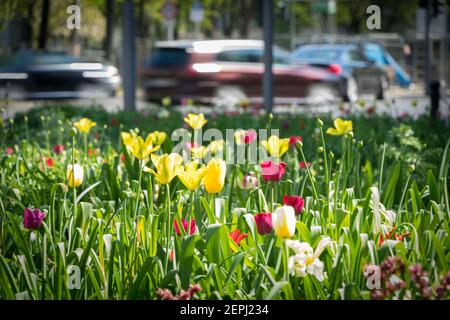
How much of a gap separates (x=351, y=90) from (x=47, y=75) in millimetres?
6181

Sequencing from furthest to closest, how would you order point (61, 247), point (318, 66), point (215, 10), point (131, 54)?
point (215, 10) → point (318, 66) → point (131, 54) → point (61, 247)

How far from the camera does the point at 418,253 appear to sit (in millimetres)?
2947

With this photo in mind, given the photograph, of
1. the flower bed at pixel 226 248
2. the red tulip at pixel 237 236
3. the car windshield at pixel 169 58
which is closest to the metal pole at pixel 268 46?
the flower bed at pixel 226 248

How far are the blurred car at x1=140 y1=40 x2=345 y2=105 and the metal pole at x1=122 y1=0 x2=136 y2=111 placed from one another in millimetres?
5936

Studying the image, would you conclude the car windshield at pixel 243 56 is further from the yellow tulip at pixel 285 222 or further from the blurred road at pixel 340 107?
the yellow tulip at pixel 285 222

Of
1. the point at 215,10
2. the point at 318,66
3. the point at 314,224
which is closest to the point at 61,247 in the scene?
the point at 314,224

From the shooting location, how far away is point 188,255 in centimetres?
286

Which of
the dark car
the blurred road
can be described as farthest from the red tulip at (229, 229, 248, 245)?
the dark car

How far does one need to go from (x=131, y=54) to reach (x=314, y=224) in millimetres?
7397

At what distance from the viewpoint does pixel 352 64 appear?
22.2 meters

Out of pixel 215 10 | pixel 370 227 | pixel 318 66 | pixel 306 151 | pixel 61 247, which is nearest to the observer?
pixel 61 247
